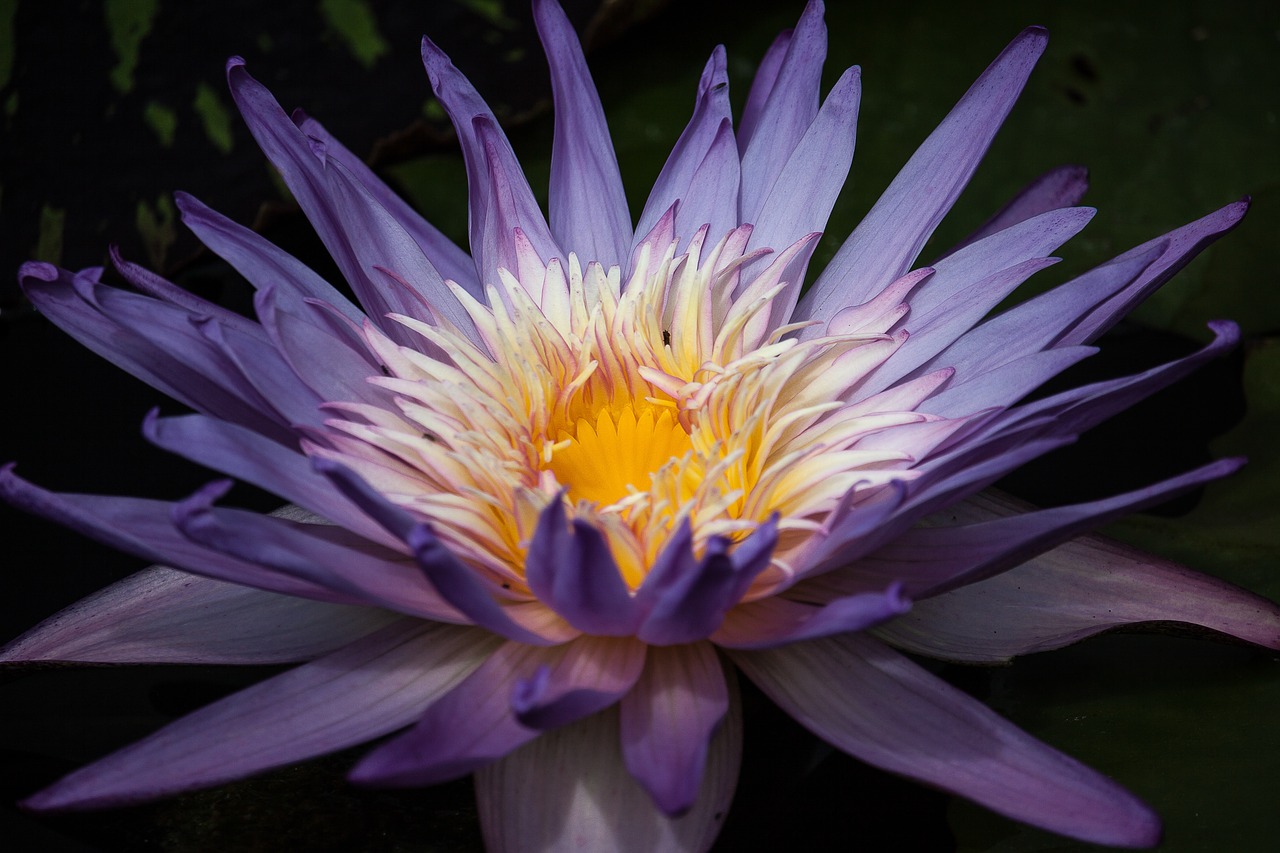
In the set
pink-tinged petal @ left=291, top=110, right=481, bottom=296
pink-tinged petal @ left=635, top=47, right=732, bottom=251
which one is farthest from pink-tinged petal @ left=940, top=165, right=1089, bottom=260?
pink-tinged petal @ left=291, top=110, right=481, bottom=296

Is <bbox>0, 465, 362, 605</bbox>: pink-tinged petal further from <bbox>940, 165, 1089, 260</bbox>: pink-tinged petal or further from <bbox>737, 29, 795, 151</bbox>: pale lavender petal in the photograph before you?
<bbox>940, 165, 1089, 260</bbox>: pink-tinged petal

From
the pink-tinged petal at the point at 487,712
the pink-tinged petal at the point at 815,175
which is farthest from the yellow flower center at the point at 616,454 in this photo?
the pink-tinged petal at the point at 487,712

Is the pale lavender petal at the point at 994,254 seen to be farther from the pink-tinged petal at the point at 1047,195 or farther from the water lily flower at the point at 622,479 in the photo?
the pink-tinged petal at the point at 1047,195

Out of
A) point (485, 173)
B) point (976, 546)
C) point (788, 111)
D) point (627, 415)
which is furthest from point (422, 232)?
point (976, 546)

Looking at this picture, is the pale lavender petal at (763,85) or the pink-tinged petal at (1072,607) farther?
the pale lavender petal at (763,85)

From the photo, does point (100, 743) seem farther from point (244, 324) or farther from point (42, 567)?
point (244, 324)

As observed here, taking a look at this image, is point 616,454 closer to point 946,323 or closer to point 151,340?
point 946,323
